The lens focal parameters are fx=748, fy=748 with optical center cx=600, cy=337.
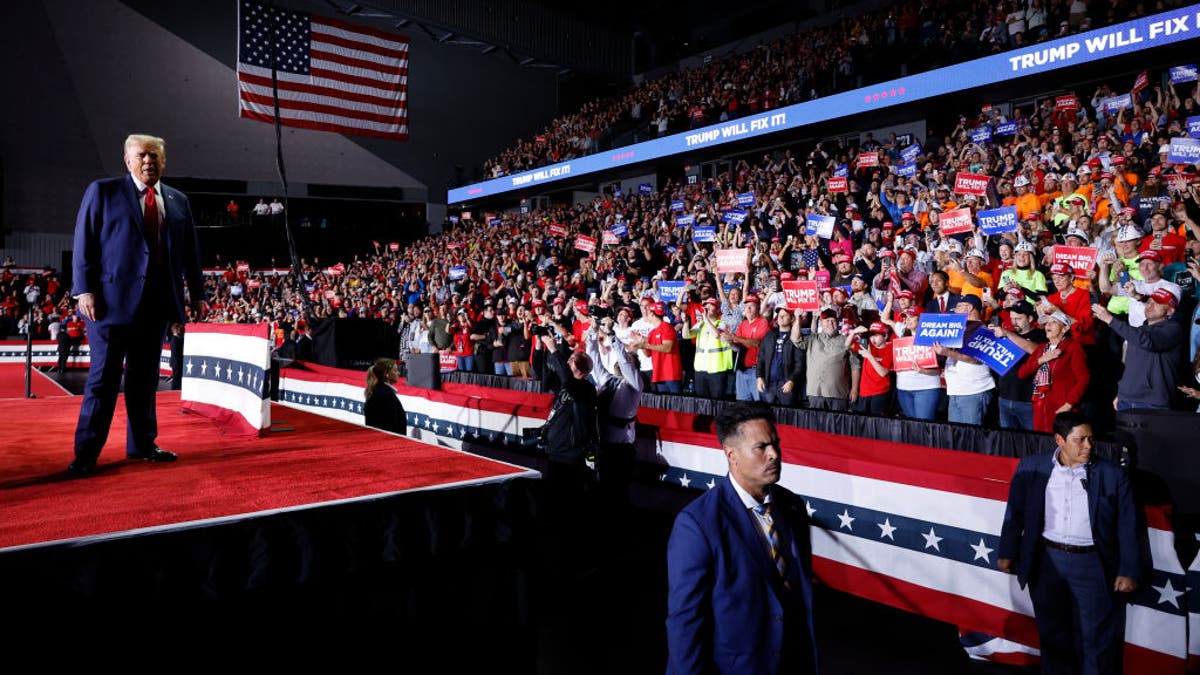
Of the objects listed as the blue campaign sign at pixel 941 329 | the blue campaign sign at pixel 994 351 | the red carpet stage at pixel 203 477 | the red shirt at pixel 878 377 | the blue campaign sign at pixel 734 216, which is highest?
the blue campaign sign at pixel 734 216

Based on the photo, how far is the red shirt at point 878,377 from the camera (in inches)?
336

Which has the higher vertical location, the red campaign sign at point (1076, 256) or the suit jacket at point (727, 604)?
the red campaign sign at point (1076, 256)

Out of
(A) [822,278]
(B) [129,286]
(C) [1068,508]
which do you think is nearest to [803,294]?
(A) [822,278]

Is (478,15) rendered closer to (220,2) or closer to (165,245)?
(220,2)

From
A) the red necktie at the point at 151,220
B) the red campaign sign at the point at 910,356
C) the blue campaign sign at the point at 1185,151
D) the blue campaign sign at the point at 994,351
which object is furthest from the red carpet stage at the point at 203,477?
the blue campaign sign at the point at 1185,151

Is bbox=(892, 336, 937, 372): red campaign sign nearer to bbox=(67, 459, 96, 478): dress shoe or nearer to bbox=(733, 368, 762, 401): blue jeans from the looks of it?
bbox=(733, 368, 762, 401): blue jeans

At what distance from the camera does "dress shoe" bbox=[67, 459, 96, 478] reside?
376cm

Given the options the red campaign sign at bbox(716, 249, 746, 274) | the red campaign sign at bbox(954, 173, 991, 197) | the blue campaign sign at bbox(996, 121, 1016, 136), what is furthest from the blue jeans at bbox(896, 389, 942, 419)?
the blue campaign sign at bbox(996, 121, 1016, 136)

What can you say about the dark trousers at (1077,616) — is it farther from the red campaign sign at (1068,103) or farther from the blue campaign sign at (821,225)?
the red campaign sign at (1068,103)

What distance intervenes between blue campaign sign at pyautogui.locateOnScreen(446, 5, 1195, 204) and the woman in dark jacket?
49.6 feet

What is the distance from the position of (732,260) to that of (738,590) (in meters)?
8.75

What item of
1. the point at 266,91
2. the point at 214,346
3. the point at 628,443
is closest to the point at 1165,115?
the point at 628,443

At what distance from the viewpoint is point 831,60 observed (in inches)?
850

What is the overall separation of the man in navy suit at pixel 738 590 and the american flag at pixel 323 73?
1484 cm
